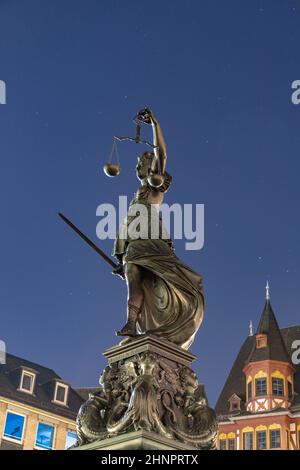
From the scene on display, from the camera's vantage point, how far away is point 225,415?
3891 centimetres

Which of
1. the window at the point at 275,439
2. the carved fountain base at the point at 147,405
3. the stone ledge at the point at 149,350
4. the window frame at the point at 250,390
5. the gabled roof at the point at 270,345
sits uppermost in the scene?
the gabled roof at the point at 270,345

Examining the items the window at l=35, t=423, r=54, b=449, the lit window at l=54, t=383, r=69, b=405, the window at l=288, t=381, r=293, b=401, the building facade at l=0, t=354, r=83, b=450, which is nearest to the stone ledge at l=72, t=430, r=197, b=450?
the building facade at l=0, t=354, r=83, b=450

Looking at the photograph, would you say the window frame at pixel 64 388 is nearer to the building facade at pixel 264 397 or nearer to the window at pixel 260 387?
the building facade at pixel 264 397

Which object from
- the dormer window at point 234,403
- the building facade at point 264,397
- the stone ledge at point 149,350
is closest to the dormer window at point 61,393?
the building facade at point 264,397

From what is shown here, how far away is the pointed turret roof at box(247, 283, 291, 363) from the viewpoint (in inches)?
1553

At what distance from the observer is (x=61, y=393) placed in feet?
120

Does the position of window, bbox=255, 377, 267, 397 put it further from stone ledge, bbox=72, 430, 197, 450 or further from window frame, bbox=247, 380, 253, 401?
stone ledge, bbox=72, 430, 197, 450

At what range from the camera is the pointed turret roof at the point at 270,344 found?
3944cm

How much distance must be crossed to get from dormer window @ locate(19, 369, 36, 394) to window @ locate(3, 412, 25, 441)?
2.13 metres

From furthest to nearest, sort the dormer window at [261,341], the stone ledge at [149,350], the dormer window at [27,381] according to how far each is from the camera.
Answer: the dormer window at [261,341] → the dormer window at [27,381] → the stone ledge at [149,350]

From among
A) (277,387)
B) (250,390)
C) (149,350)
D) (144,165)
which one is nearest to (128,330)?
(149,350)

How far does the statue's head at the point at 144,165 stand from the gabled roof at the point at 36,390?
87.8ft
